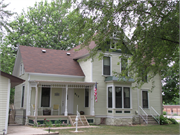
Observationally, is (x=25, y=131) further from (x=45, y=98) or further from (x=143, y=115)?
(x=143, y=115)

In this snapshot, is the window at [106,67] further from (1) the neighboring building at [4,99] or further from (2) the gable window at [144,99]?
(1) the neighboring building at [4,99]

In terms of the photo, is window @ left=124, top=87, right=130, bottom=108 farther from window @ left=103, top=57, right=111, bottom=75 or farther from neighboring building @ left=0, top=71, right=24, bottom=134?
neighboring building @ left=0, top=71, right=24, bottom=134

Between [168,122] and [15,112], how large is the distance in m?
14.4

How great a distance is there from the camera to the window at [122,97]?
59.7 ft

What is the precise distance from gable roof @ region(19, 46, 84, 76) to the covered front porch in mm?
1300

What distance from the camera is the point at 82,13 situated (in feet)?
33.0

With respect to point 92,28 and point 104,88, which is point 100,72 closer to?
point 104,88

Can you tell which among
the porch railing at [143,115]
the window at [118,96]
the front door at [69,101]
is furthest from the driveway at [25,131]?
the porch railing at [143,115]

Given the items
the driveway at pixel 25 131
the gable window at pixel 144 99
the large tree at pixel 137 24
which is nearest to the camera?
the large tree at pixel 137 24


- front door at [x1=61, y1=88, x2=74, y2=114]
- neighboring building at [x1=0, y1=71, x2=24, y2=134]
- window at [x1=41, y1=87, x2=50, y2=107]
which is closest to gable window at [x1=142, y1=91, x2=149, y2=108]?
front door at [x1=61, y1=88, x2=74, y2=114]

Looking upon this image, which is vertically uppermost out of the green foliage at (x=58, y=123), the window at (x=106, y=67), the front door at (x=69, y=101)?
the window at (x=106, y=67)

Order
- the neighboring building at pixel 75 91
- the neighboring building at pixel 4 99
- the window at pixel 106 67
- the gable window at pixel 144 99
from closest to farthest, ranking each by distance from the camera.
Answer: the neighboring building at pixel 4 99
the neighboring building at pixel 75 91
the window at pixel 106 67
the gable window at pixel 144 99

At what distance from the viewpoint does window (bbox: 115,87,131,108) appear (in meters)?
18.2

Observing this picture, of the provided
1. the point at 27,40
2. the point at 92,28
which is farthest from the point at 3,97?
the point at 27,40
